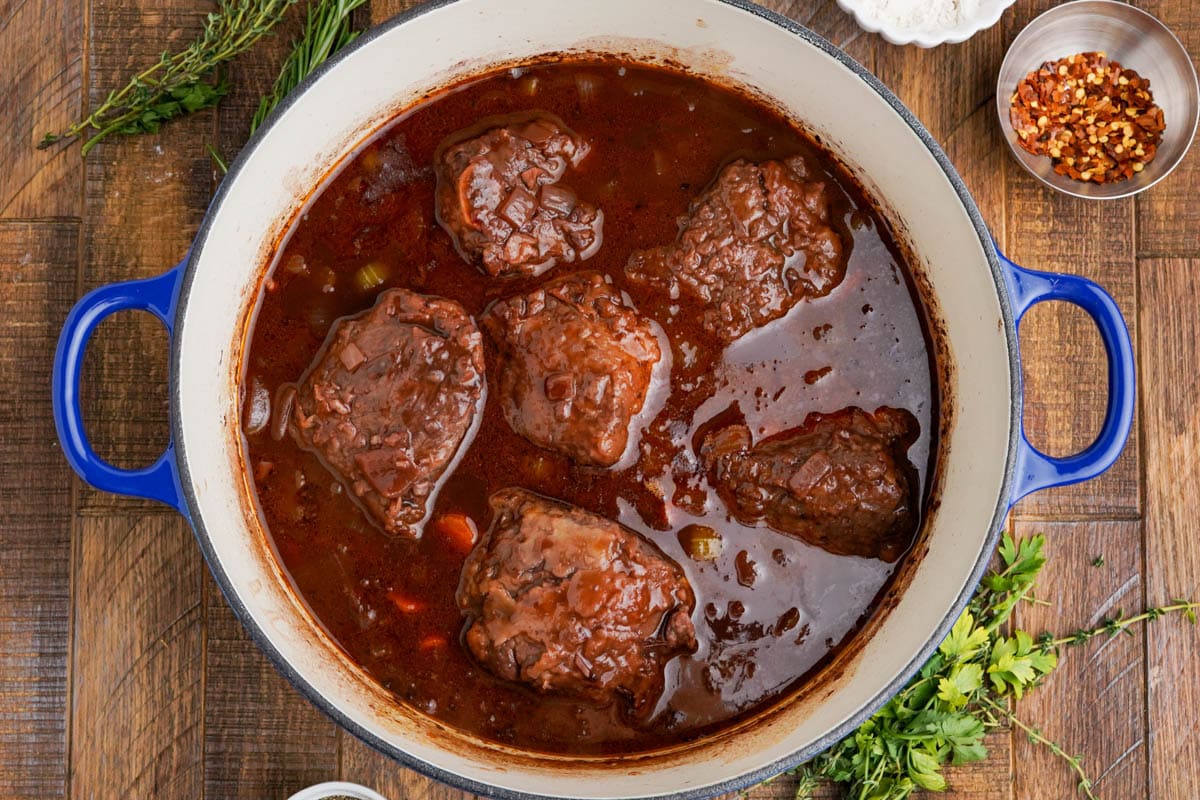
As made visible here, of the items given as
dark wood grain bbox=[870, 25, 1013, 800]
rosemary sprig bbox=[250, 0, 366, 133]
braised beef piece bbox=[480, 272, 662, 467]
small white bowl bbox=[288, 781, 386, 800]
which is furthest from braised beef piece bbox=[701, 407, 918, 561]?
rosemary sprig bbox=[250, 0, 366, 133]

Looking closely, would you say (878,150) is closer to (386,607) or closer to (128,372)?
(386,607)

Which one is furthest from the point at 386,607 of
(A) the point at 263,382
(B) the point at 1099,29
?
(B) the point at 1099,29

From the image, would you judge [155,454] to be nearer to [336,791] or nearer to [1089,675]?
[336,791]

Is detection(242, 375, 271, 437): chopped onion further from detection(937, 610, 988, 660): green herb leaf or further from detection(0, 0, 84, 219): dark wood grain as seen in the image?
detection(937, 610, 988, 660): green herb leaf

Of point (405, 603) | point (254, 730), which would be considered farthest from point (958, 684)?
point (254, 730)

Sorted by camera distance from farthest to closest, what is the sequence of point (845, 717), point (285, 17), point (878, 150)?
1. point (285, 17)
2. point (878, 150)
3. point (845, 717)

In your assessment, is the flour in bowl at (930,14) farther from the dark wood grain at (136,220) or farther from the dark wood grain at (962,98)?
the dark wood grain at (136,220)
